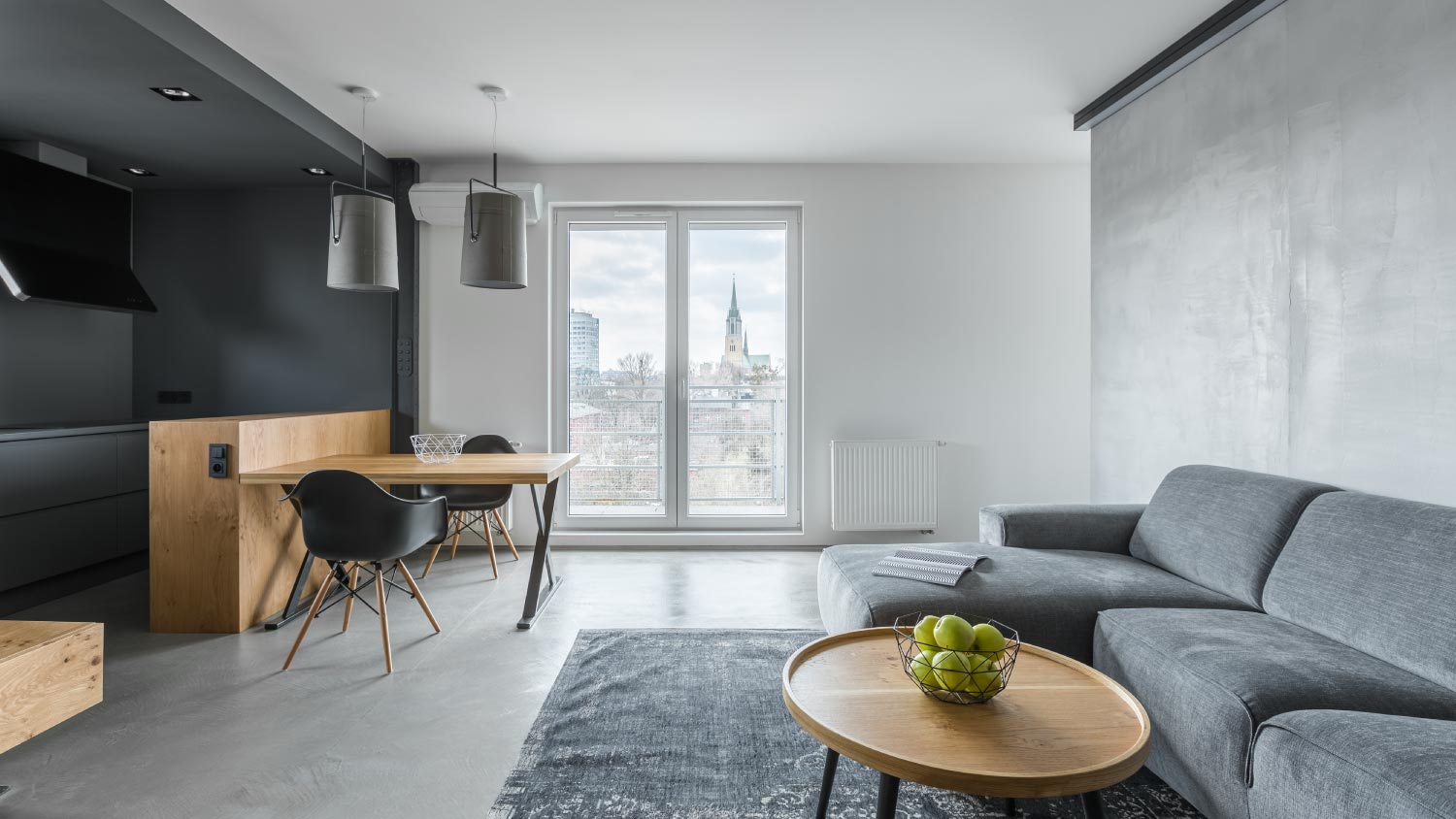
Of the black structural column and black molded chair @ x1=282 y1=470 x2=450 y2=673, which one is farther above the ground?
the black structural column

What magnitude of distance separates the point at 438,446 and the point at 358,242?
1039 millimetres

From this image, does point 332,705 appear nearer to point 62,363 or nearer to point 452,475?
point 452,475

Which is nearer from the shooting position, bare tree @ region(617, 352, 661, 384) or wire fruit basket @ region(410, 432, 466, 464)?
wire fruit basket @ region(410, 432, 466, 464)

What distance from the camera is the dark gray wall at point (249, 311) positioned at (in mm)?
4641

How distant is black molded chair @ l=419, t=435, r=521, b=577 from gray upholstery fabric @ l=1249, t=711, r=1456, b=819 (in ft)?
11.4

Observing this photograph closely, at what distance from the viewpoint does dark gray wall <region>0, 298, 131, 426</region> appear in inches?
154

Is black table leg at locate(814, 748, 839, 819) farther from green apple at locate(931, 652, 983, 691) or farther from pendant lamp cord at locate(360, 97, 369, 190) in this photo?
pendant lamp cord at locate(360, 97, 369, 190)

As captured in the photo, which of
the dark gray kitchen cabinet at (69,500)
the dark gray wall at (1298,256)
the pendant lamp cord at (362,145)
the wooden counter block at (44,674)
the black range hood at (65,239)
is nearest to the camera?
the wooden counter block at (44,674)

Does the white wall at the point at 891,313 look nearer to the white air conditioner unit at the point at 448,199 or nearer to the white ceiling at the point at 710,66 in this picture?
the white air conditioner unit at the point at 448,199

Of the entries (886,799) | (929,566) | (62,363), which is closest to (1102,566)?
(929,566)

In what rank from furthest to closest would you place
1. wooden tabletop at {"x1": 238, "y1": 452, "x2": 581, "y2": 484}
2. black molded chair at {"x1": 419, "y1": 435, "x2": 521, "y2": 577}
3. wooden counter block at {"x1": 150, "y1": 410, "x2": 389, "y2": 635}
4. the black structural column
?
the black structural column
black molded chair at {"x1": 419, "y1": 435, "x2": 521, "y2": 577}
wooden counter block at {"x1": 150, "y1": 410, "x2": 389, "y2": 635}
wooden tabletop at {"x1": 238, "y1": 452, "x2": 581, "y2": 484}

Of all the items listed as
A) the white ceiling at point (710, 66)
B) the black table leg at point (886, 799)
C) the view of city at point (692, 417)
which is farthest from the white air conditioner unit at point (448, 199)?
the black table leg at point (886, 799)

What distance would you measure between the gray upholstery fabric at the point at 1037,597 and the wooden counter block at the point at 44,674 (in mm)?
2183

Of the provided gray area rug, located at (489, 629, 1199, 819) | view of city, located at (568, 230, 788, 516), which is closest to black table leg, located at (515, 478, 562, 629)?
gray area rug, located at (489, 629, 1199, 819)
